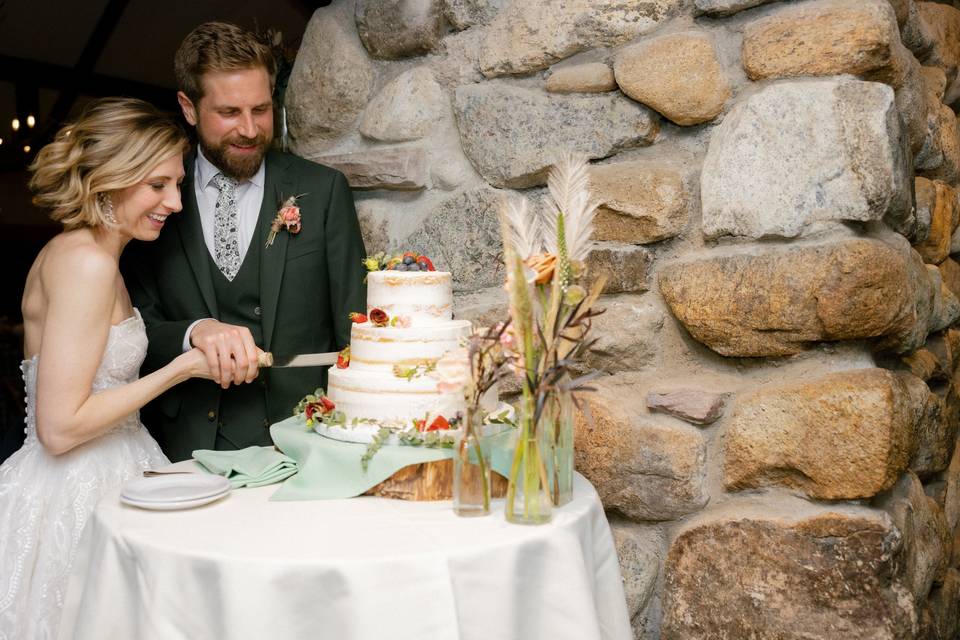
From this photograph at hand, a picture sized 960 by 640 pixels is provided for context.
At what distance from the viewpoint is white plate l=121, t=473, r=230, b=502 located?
168cm

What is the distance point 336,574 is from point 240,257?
1441mm

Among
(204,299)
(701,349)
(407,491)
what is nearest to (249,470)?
(407,491)

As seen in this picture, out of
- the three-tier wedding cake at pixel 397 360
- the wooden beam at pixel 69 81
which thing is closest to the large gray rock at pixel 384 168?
the three-tier wedding cake at pixel 397 360

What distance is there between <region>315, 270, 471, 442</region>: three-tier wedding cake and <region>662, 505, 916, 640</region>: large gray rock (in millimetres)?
757

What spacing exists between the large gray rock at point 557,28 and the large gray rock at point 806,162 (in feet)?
1.17

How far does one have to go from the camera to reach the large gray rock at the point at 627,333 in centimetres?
217

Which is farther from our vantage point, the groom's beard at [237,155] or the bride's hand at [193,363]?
the groom's beard at [237,155]

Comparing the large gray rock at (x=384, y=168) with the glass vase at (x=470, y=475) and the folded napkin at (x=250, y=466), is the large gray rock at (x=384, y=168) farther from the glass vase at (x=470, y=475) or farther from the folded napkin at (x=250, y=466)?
the glass vase at (x=470, y=475)

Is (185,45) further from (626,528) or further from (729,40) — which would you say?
(626,528)

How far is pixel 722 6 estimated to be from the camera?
81.0 inches

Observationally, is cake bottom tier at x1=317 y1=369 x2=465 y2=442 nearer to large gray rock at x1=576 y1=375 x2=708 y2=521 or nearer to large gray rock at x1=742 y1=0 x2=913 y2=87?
large gray rock at x1=576 y1=375 x2=708 y2=521

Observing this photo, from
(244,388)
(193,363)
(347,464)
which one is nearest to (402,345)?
(347,464)

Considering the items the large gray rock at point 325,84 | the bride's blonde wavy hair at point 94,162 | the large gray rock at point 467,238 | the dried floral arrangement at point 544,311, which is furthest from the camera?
the large gray rock at point 325,84

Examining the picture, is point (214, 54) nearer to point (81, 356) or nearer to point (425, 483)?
point (81, 356)
